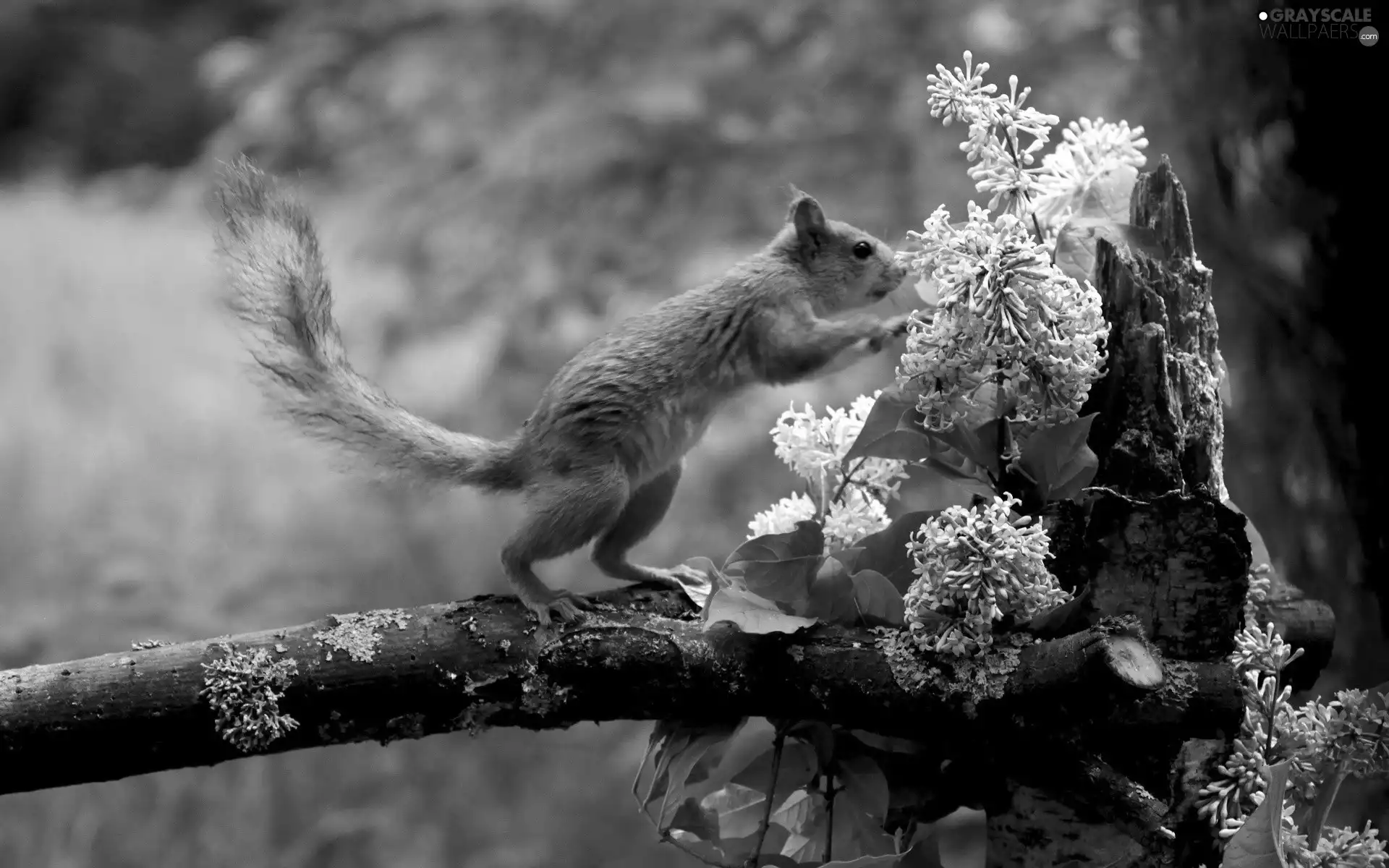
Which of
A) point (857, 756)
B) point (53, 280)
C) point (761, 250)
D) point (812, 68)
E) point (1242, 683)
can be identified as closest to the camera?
point (1242, 683)

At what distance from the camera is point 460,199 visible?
2.03 meters

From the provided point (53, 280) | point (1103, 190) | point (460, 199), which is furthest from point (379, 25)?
point (1103, 190)

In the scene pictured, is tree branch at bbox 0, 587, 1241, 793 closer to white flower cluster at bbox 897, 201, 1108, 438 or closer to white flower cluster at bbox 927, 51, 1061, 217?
white flower cluster at bbox 897, 201, 1108, 438

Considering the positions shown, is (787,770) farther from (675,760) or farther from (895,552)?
(895,552)

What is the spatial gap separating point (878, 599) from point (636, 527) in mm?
409

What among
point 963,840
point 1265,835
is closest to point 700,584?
point 963,840

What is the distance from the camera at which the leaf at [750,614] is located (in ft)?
2.52

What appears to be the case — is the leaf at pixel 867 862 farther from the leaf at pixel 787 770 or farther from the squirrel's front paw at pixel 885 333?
the squirrel's front paw at pixel 885 333

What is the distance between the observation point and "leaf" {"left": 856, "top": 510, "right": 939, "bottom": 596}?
84 centimetres

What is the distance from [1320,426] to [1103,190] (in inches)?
15.9

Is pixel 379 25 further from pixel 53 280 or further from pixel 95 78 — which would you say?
pixel 53 280

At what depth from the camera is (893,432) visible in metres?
0.81

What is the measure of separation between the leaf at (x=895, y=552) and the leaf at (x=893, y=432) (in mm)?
49

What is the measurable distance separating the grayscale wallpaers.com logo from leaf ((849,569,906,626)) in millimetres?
718
